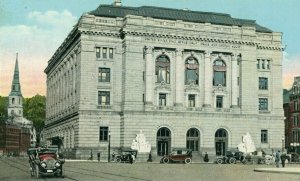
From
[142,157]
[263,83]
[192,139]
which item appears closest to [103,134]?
[142,157]

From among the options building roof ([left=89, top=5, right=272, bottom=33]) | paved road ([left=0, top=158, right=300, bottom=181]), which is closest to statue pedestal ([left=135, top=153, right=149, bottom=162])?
building roof ([left=89, top=5, right=272, bottom=33])

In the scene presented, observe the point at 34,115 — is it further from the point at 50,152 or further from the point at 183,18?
the point at 50,152

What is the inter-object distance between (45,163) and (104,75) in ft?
161

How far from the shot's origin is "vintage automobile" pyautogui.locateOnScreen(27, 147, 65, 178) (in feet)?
115

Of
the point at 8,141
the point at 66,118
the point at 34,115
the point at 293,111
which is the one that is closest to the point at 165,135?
the point at 66,118

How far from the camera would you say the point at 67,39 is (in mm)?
96250

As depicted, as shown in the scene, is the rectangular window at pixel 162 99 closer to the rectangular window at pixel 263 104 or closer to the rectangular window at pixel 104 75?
the rectangular window at pixel 104 75

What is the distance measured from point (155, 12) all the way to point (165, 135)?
20.6m

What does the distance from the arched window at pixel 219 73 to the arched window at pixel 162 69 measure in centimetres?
819

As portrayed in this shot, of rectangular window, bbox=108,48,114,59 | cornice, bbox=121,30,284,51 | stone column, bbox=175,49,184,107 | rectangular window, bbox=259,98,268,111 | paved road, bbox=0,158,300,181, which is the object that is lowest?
paved road, bbox=0,158,300,181

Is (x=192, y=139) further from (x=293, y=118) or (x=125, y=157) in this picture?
(x=293, y=118)

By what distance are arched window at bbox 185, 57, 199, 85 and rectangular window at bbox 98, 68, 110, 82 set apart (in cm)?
1268

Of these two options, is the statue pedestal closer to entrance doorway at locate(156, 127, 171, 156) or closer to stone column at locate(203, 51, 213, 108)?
entrance doorway at locate(156, 127, 171, 156)

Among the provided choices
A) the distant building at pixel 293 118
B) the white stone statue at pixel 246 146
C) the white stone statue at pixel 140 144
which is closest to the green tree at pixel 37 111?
the distant building at pixel 293 118
